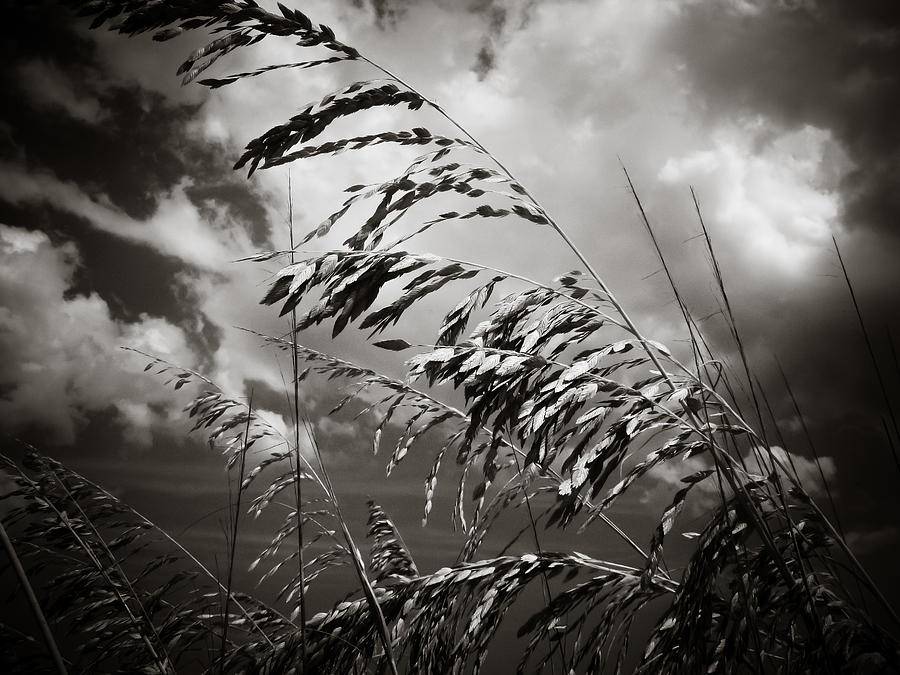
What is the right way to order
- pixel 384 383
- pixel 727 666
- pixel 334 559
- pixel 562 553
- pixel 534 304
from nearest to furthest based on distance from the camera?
pixel 727 666 → pixel 534 304 → pixel 562 553 → pixel 384 383 → pixel 334 559

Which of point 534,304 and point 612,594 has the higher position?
point 534,304

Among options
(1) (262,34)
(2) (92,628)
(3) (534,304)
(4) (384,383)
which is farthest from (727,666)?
(2) (92,628)

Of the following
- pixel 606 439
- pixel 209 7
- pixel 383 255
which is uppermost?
pixel 209 7

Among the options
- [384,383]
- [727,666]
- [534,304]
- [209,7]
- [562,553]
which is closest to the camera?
[209,7]

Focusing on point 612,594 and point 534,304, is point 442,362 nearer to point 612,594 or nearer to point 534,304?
point 534,304

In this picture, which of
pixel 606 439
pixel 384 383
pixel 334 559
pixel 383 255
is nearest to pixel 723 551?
pixel 606 439

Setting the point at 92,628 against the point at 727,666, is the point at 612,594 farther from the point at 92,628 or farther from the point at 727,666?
the point at 92,628

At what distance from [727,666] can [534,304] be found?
1.03 metres

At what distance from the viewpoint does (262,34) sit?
1214 millimetres

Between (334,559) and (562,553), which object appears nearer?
(562,553)

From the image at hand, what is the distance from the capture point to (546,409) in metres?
1.12

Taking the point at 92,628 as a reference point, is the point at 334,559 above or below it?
above

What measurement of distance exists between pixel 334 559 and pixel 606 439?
2.23 meters

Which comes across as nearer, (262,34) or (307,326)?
(307,326)
